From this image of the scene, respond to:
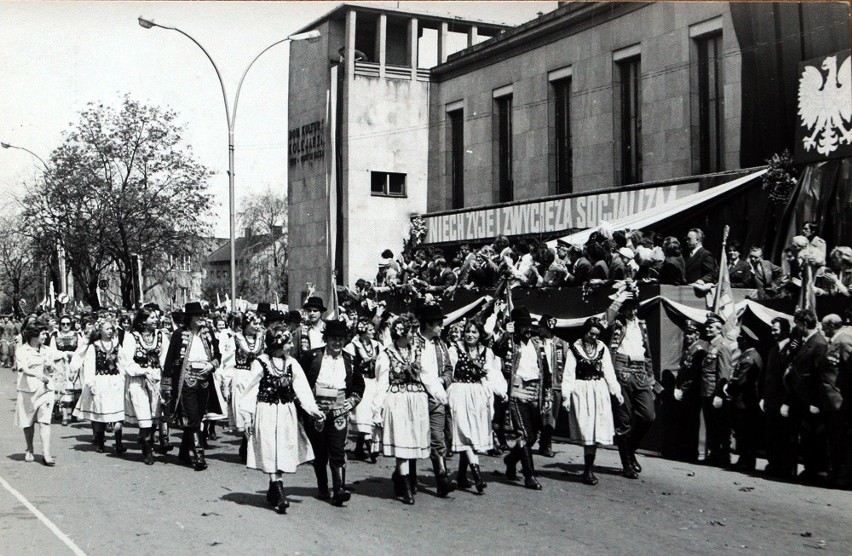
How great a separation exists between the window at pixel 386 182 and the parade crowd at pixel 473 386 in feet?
53.8

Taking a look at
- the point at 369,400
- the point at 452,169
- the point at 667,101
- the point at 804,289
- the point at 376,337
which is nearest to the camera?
the point at 804,289

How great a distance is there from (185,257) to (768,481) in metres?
26.6

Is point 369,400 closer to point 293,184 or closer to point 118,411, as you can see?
point 118,411

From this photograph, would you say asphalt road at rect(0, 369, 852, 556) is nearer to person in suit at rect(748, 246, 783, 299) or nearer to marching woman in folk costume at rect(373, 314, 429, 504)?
marching woman in folk costume at rect(373, 314, 429, 504)

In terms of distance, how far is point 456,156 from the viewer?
3023 cm

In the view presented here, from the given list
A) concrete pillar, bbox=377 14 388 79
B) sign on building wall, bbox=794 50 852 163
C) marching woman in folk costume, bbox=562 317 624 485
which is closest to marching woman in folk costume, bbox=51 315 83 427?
marching woman in folk costume, bbox=562 317 624 485

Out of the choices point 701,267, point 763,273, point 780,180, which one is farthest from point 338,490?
point 780,180

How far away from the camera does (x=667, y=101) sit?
20719 mm

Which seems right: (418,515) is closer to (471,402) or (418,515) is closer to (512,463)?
(471,402)

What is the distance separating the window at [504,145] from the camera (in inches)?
1054

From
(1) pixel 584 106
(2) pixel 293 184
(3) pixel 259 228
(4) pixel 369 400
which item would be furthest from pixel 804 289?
(3) pixel 259 228

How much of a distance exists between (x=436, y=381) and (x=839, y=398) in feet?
14.4

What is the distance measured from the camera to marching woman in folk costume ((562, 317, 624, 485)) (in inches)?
415

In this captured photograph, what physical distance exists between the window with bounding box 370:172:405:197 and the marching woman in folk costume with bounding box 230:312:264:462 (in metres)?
17.7
